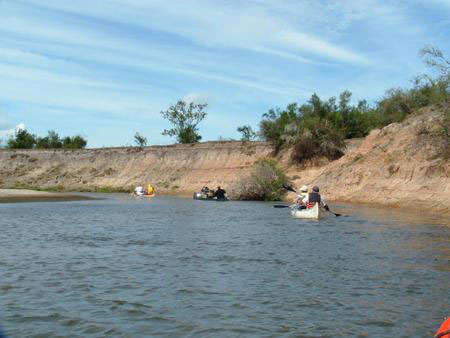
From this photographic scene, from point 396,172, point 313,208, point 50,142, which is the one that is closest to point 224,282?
point 313,208

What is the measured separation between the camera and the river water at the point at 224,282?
820 cm

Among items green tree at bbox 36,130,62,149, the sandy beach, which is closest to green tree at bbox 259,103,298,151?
the sandy beach

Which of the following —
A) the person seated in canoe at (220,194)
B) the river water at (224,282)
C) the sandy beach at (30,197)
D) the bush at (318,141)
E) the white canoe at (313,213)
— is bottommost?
the river water at (224,282)

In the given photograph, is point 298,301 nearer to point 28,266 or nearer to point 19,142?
point 28,266

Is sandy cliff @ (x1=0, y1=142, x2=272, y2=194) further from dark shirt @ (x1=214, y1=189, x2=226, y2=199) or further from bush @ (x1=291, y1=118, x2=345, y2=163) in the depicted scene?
dark shirt @ (x1=214, y1=189, x2=226, y2=199)

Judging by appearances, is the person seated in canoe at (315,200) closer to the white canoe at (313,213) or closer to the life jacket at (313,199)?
the life jacket at (313,199)

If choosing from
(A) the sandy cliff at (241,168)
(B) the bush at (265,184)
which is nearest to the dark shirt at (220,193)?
(B) the bush at (265,184)

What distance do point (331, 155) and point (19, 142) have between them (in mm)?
55395

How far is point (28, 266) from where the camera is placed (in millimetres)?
12609

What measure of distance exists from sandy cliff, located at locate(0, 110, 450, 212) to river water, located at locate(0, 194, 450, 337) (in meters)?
14.2

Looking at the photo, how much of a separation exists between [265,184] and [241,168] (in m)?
18.1

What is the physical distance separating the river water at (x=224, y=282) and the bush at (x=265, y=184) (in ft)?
69.9

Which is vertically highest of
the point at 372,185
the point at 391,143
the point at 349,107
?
the point at 349,107

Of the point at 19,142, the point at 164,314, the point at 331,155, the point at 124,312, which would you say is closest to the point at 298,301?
the point at 164,314
